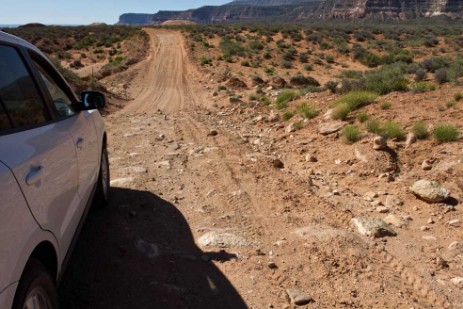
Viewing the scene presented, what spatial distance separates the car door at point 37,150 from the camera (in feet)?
6.74

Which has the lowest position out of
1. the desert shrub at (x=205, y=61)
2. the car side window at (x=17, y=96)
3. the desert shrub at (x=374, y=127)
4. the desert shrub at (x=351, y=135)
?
the desert shrub at (x=351, y=135)

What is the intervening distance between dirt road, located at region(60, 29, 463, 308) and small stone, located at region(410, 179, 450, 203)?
2.68 ft

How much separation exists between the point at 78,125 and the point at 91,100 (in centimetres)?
42

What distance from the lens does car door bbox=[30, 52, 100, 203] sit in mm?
3137

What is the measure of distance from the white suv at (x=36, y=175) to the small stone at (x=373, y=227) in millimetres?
2867

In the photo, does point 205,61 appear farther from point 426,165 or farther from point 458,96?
point 426,165

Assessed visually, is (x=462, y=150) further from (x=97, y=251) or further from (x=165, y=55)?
(x=165, y=55)

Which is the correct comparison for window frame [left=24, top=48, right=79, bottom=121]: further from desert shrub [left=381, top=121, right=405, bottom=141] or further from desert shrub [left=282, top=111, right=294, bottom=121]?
desert shrub [left=282, top=111, right=294, bottom=121]

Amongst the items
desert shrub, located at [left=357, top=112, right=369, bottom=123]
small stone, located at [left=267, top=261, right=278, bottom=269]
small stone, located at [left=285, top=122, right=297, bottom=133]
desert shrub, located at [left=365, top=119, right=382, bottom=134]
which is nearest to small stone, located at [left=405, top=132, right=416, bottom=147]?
desert shrub, located at [left=365, top=119, right=382, bottom=134]

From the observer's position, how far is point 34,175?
2113 millimetres

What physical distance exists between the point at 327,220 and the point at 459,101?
498cm

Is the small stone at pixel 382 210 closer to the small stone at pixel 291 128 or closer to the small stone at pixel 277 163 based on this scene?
the small stone at pixel 277 163

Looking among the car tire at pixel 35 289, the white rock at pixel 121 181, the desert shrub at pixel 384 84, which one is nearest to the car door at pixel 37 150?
the car tire at pixel 35 289

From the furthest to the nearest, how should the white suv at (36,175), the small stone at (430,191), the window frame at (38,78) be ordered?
1. the small stone at (430,191)
2. the window frame at (38,78)
3. the white suv at (36,175)
